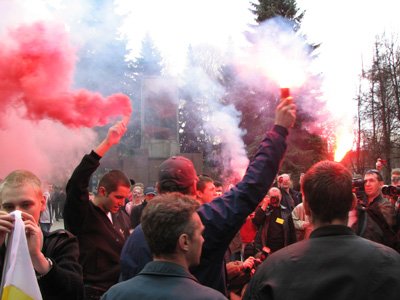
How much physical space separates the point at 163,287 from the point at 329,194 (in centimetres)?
96

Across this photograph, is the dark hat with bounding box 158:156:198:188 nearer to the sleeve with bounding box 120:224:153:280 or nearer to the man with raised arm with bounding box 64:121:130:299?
the sleeve with bounding box 120:224:153:280

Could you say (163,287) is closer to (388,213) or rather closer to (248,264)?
(248,264)

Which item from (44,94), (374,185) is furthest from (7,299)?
(44,94)

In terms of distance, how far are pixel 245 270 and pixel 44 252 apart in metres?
1.99

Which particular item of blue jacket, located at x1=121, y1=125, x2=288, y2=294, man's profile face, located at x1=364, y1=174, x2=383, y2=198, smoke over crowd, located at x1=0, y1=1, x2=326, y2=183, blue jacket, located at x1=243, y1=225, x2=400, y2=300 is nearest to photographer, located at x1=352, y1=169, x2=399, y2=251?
man's profile face, located at x1=364, y1=174, x2=383, y2=198

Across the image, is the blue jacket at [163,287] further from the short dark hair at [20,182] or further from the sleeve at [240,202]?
the short dark hair at [20,182]

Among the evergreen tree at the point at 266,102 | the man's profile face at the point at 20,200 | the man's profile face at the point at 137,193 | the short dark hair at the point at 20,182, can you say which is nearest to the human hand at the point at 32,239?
the man's profile face at the point at 20,200

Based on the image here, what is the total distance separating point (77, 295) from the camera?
2838 millimetres

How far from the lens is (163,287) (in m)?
2.11

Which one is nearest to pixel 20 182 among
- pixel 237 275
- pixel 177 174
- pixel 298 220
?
pixel 177 174

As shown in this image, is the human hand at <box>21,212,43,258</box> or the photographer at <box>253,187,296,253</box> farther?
the photographer at <box>253,187,296,253</box>

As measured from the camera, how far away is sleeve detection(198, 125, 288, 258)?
9.07 feet

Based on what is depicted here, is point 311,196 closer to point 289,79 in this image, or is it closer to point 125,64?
point 289,79

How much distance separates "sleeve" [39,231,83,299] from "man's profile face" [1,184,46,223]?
20 centimetres
